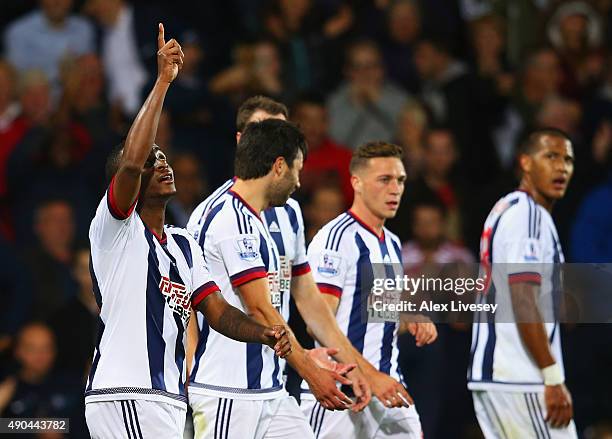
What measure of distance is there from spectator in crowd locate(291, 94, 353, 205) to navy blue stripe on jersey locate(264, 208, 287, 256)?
3180 millimetres

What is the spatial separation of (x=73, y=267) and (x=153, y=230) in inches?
167

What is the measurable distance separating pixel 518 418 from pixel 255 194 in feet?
6.90

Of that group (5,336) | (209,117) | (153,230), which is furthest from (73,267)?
(153,230)

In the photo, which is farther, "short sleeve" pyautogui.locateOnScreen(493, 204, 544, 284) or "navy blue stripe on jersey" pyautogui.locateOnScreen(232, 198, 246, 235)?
"short sleeve" pyautogui.locateOnScreen(493, 204, 544, 284)

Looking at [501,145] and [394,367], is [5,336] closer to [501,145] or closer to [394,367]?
[394,367]

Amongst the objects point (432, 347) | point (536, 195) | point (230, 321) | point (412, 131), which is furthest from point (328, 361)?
point (412, 131)

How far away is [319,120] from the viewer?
33.7 ft

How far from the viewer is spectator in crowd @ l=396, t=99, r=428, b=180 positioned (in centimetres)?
1045

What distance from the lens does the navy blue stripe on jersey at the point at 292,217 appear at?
686cm

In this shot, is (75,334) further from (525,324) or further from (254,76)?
(525,324)

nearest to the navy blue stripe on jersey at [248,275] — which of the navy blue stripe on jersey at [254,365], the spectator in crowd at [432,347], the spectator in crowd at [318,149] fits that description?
the navy blue stripe on jersey at [254,365]

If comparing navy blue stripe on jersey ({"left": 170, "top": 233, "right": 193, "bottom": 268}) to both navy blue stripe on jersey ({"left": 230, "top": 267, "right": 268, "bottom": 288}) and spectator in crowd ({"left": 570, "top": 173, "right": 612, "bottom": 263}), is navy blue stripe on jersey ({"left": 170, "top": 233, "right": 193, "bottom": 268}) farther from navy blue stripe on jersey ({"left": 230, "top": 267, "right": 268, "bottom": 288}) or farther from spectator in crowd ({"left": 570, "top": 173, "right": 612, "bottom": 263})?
spectator in crowd ({"left": 570, "top": 173, "right": 612, "bottom": 263})

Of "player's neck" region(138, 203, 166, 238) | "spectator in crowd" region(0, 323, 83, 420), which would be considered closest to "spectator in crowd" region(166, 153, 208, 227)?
"spectator in crowd" region(0, 323, 83, 420)

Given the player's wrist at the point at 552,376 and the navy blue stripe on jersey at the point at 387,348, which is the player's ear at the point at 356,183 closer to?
the navy blue stripe on jersey at the point at 387,348
